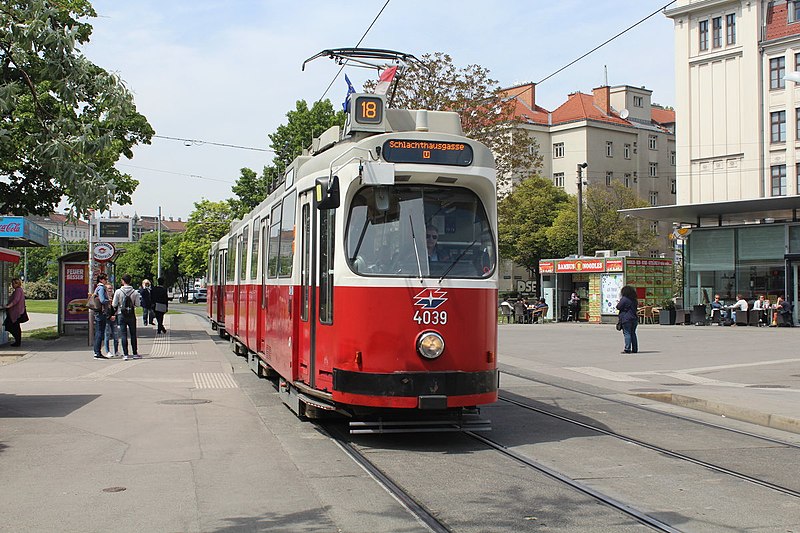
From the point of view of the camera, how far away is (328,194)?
9180mm

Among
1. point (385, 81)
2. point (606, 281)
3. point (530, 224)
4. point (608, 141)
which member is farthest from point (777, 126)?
point (385, 81)

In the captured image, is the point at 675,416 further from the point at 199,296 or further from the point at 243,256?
the point at 199,296

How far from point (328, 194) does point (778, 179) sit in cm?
5089

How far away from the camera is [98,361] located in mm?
19516

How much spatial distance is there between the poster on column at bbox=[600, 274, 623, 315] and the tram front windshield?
31604 mm

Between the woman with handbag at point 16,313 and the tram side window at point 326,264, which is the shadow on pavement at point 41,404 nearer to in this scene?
the tram side window at point 326,264

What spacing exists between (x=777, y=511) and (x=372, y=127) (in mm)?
5689

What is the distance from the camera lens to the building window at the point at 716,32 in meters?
56.7

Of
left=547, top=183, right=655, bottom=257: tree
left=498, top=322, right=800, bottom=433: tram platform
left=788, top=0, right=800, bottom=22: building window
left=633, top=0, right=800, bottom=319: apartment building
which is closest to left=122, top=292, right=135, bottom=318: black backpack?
left=498, top=322, right=800, bottom=433: tram platform

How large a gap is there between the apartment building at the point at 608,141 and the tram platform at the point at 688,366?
54.9m

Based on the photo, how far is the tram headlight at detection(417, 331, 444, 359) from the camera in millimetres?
9070

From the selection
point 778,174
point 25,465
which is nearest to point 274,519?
point 25,465

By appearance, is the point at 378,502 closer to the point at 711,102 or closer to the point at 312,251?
the point at 312,251

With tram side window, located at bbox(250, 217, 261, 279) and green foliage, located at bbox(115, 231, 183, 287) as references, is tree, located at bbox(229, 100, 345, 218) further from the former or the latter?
green foliage, located at bbox(115, 231, 183, 287)
